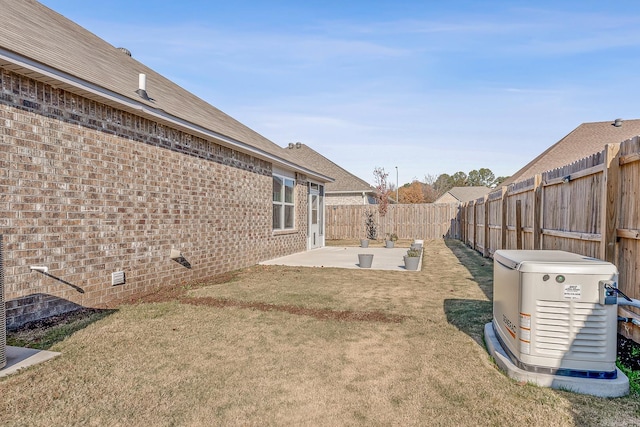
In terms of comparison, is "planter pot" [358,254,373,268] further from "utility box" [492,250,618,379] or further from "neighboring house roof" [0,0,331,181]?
"utility box" [492,250,618,379]

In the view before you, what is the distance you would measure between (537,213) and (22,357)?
7.82 metres

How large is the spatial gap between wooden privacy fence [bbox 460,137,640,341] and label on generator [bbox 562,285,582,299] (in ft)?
3.58

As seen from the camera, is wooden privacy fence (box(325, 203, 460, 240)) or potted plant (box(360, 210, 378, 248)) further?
potted plant (box(360, 210, 378, 248))

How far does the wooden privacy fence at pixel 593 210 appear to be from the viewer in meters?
3.66

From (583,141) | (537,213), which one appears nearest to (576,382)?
(537,213)

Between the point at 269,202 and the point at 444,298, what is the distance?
6.94 meters

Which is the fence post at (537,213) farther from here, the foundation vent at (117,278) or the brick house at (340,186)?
the brick house at (340,186)

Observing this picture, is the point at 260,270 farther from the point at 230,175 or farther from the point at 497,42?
the point at 497,42

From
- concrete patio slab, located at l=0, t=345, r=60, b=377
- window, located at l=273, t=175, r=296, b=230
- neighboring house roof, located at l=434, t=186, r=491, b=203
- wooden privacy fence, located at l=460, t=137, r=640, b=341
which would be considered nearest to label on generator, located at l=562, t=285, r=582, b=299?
wooden privacy fence, located at l=460, t=137, r=640, b=341

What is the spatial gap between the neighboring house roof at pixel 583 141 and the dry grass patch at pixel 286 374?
19.0 meters

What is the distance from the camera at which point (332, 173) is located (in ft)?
82.3

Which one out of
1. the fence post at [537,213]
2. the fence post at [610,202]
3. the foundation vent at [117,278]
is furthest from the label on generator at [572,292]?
the foundation vent at [117,278]

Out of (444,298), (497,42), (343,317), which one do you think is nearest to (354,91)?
(497,42)

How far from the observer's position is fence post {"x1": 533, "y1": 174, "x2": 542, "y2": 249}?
6.70m
